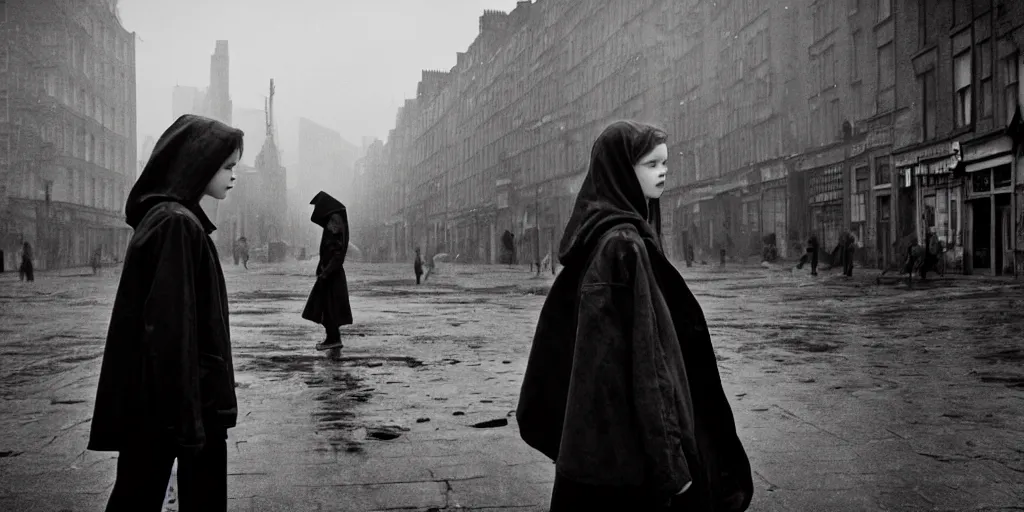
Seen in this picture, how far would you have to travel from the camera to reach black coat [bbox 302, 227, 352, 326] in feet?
31.6

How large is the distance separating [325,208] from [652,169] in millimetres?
7681

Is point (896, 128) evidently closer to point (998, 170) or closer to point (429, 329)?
point (998, 170)

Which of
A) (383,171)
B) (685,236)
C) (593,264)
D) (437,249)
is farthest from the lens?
(383,171)

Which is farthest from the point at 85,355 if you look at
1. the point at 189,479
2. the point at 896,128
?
the point at 896,128

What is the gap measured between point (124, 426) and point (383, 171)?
12376 centimetres

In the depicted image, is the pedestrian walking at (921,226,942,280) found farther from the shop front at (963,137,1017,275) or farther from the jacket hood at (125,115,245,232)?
the jacket hood at (125,115,245,232)

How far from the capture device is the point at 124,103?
210 ft

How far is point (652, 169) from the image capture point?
278 centimetres

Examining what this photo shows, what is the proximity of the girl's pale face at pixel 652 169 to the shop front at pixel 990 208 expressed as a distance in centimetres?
2187

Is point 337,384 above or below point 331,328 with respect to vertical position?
below

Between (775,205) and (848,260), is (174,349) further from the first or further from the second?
(775,205)

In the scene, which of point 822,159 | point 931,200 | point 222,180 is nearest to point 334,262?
point 222,180

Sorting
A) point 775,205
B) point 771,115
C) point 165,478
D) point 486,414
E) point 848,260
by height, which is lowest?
point 486,414

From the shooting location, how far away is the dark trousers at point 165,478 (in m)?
2.91
